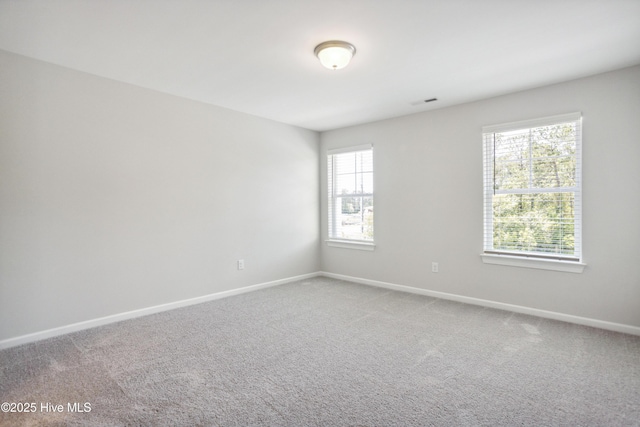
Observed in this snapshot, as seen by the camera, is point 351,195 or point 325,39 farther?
point 351,195

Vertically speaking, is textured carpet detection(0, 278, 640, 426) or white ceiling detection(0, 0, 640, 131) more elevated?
white ceiling detection(0, 0, 640, 131)

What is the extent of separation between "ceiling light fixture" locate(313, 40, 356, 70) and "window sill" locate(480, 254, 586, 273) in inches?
107

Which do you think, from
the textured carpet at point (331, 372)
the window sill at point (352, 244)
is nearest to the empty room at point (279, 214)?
the textured carpet at point (331, 372)

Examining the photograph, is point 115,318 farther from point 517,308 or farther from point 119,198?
point 517,308

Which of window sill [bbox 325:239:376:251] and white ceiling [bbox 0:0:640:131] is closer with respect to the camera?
white ceiling [bbox 0:0:640:131]

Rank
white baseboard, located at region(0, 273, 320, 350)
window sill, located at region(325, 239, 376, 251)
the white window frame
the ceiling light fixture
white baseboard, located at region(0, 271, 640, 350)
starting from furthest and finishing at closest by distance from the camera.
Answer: window sill, located at region(325, 239, 376, 251) < the white window frame < white baseboard, located at region(0, 271, 640, 350) < white baseboard, located at region(0, 273, 320, 350) < the ceiling light fixture

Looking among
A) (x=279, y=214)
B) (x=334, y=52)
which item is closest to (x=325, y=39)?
(x=334, y=52)

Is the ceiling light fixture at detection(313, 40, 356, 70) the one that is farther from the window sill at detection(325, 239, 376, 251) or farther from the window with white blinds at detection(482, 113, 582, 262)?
the window sill at detection(325, 239, 376, 251)

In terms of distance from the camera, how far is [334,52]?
2600 mm

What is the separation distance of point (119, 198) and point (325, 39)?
8.37 ft

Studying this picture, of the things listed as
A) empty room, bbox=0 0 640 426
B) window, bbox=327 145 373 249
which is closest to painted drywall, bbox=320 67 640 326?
empty room, bbox=0 0 640 426

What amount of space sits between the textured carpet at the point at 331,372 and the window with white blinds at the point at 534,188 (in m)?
0.80

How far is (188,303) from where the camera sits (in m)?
3.93

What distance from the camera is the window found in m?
5.04
